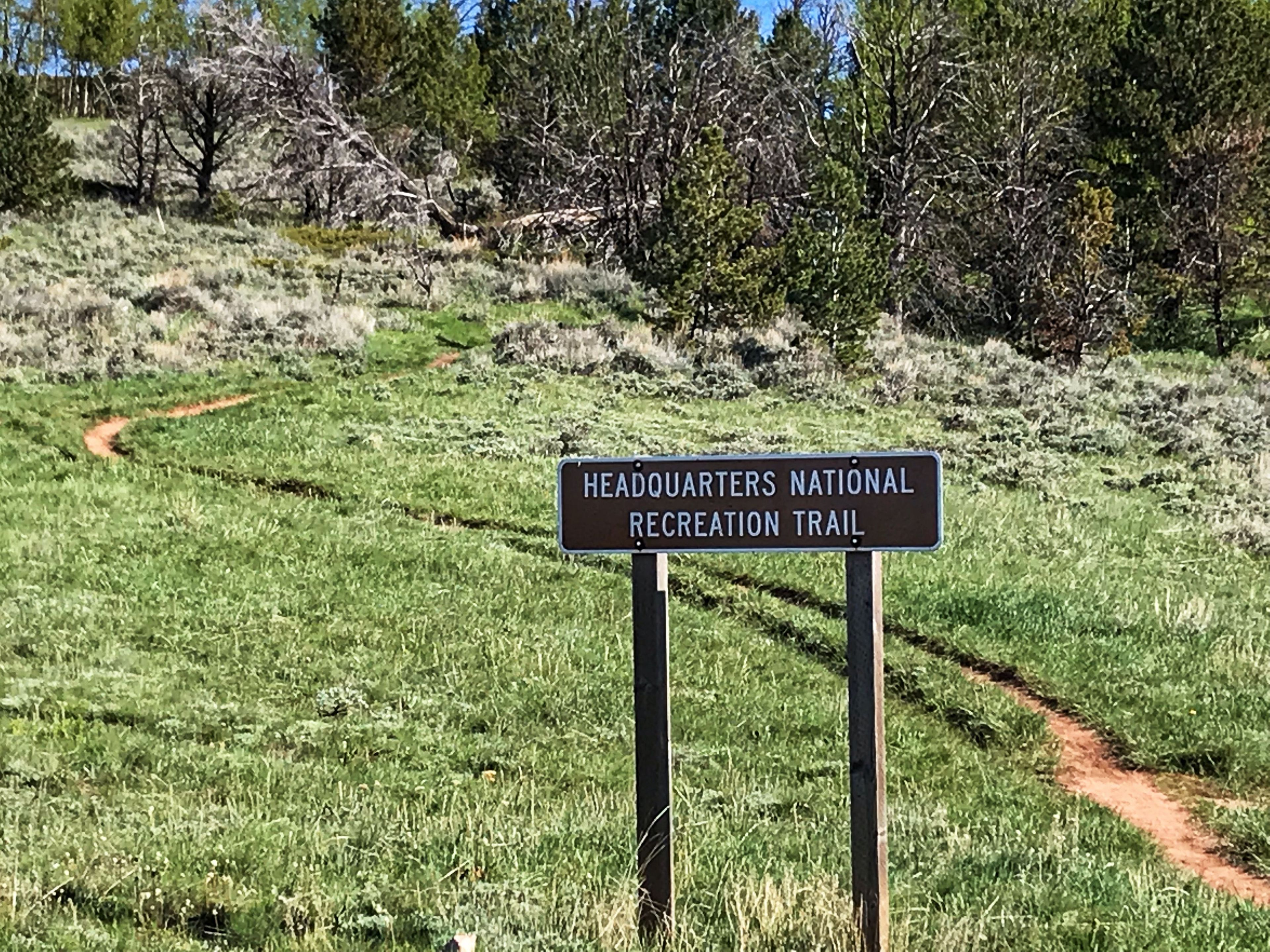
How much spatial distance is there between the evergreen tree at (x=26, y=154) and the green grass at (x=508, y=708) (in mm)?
20860

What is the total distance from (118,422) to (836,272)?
14.3 metres

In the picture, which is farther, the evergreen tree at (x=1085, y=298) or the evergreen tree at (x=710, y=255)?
the evergreen tree at (x=1085, y=298)

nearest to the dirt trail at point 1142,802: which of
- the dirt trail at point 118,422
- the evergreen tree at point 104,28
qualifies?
the dirt trail at point 118,422

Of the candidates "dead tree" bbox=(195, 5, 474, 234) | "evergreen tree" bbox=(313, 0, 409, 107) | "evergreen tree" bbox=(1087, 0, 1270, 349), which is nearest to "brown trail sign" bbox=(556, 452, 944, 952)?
"dead tree" bbox=(195, 5, 474, 234)

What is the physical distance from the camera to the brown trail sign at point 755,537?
14.5 feet

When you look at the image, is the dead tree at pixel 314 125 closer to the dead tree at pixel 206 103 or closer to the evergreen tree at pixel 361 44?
the dead tree at pixel 206 103

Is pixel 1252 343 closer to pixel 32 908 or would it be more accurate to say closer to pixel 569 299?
pixel 569 299

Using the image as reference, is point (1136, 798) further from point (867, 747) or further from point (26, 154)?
point (26, 154)

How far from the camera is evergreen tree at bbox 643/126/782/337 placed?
26266 mm

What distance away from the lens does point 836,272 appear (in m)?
26.5

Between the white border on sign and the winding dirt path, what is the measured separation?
2.94 meters

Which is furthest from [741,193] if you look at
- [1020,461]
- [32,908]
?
[32,908]

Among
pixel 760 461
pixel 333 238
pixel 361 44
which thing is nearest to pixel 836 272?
pixel 333 238

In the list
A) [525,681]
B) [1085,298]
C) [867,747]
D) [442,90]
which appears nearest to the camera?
[867,747]
